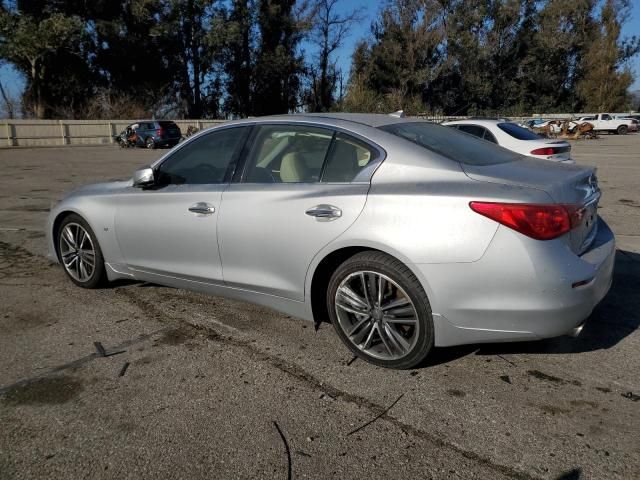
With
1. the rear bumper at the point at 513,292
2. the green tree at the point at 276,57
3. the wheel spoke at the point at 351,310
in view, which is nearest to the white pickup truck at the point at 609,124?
the green tree at the point at 276,57

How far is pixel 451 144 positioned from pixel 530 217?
987 mm

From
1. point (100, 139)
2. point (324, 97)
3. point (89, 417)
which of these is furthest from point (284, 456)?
point (324, 97)

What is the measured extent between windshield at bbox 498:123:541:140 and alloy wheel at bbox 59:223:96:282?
26.0ft

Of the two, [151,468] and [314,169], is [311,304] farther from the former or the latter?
[151,468]

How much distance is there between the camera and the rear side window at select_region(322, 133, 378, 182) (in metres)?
3.29

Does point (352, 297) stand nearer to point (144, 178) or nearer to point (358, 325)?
point (358, 325)

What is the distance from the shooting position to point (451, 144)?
11.6 feet

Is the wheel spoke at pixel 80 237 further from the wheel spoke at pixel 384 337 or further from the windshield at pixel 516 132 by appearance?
the windshield at pixel 516 132

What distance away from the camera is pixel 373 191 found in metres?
3.10

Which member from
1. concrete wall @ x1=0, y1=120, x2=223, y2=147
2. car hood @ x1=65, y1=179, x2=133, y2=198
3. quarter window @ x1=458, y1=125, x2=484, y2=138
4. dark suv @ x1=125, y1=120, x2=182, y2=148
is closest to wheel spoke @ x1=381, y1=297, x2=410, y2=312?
car hood @ x1=65, y1=179, x2=133, y2=198

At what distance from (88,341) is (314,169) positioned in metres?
1.95

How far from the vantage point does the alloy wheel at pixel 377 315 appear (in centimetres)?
309

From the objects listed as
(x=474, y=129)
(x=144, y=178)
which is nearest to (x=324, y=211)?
(x=144, y=178)

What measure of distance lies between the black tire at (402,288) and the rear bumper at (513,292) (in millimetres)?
68
